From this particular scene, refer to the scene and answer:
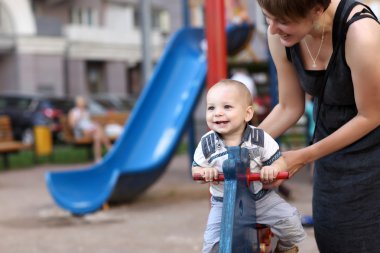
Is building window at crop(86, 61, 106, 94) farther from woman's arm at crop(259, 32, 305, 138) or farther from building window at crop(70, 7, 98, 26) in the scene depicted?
woman's arm at crop(259, 32, 305, 138)

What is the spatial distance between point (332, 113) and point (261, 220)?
1.60ft

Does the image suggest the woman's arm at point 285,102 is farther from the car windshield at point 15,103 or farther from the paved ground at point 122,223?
the car windshield at point 15,103

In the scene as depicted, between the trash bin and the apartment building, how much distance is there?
12828mm

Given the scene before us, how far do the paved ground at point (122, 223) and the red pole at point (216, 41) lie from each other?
1.47 metres

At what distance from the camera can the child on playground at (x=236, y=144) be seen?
243cm

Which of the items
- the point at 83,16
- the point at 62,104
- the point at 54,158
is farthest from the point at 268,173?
the point at 83,16

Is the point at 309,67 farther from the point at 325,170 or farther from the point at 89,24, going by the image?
the point at 89,24

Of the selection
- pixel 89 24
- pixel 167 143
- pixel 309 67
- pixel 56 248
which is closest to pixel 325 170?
pixel 309 67

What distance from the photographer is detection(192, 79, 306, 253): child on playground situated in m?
2.43

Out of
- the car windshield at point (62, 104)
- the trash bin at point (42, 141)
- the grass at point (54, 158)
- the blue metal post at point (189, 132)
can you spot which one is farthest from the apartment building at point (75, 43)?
the blue metal post at point (189, 132)

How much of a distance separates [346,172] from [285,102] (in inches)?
16.9

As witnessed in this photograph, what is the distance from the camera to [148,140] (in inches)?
343

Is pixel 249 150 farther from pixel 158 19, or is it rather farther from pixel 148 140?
pixel 158 19

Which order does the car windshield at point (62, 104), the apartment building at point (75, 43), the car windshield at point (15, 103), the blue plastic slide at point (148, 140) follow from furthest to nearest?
the apartment building at point (75, 43) < the car windshield at point (62, 104) < the car windshield at point (15, 103) < the blue plastic slide at point (148, 140)
